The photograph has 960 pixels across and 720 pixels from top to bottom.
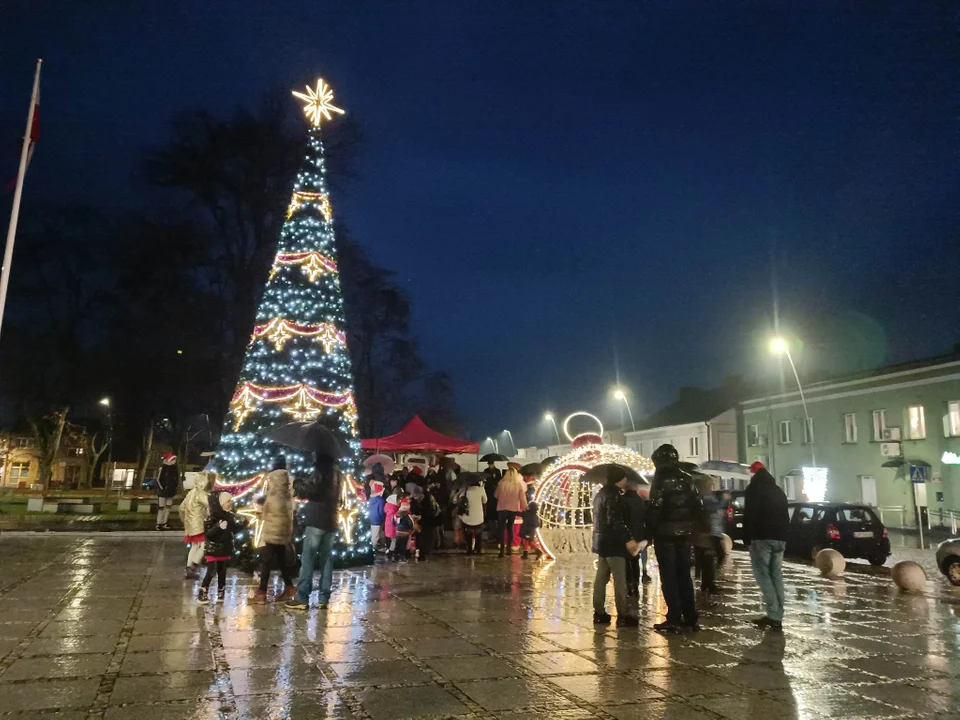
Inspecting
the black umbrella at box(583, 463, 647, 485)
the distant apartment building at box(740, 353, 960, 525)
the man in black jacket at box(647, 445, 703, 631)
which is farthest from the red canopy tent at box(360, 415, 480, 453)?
the distant apartment building at box(740, 353, 960, 525)

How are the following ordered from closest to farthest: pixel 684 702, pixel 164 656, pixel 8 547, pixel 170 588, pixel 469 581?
pixel 684 702 < pixel 164 656 < pixel 170 588 < pixel 469 581 < pixel 8 547

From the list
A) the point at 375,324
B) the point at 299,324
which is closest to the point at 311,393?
the point at 299,324

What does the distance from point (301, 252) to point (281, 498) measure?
5.66 metres

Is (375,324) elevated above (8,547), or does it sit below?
above

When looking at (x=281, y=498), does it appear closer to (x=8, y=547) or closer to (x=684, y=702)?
(x=684, y=702)

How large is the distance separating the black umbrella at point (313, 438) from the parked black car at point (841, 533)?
1154cm

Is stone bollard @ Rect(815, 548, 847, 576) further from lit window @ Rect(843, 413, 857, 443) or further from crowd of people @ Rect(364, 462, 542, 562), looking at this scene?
lit window @ Rect(843, 413, 857, 443)

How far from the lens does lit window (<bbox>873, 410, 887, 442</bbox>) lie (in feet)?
115

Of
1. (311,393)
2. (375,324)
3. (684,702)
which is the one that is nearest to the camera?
(684,702)

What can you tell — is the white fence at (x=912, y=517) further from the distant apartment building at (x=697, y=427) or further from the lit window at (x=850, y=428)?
the distant apartment building at (x=697, y=427)

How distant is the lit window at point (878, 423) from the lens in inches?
1383

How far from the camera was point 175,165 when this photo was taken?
2372cm

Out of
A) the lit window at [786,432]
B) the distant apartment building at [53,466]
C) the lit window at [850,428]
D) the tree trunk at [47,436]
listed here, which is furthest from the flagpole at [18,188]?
the distant apartment building at [53,466]

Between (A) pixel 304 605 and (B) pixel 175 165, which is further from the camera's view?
(B) pixel 175 165
